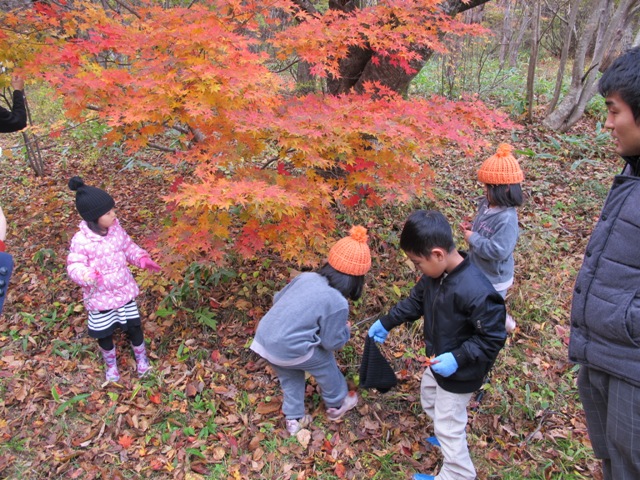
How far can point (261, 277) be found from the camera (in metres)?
4.61

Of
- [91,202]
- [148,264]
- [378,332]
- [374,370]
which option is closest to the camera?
[378,332]

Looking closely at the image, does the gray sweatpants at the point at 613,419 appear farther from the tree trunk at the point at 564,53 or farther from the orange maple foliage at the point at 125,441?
the tree trunk at the point at 564,53

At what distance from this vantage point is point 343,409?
3.25 m

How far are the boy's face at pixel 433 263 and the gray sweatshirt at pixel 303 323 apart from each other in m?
0.61

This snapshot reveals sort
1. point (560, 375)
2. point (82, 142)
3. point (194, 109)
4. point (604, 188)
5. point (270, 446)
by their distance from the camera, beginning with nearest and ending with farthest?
point (194, 109), point (270, 446), point (560, 375), point (604, 188), point (82, 142)

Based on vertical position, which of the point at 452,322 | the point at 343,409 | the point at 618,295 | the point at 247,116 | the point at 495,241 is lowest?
the point at 343,409

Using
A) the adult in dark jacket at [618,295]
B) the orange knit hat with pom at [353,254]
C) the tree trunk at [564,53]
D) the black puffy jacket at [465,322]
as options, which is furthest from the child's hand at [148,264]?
the tree trunk at [564,53]

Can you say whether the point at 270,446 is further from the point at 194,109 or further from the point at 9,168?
the point at 9,168

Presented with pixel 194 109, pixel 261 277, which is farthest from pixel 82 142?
pixel 194 109

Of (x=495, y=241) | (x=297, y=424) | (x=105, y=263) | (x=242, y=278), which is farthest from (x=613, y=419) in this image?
(x=242, y=278)

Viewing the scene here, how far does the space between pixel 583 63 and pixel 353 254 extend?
7.64 meters

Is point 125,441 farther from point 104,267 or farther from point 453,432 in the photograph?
point 453,432

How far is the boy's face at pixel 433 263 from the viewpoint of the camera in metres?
2.33

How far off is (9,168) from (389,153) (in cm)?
734
